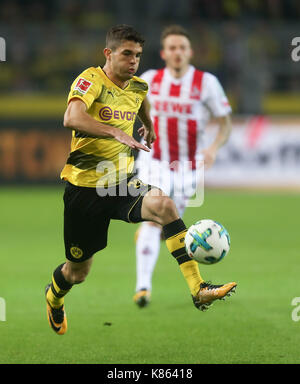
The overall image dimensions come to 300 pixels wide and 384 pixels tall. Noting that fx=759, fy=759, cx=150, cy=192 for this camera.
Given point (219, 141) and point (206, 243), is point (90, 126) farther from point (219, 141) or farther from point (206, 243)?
point (219, 141)

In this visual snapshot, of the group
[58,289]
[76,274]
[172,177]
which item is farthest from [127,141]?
[172,177]

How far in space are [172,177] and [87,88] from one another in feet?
7.89

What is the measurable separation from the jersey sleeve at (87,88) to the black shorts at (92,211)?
2.20 feet

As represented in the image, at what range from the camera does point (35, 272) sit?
8.31 meters

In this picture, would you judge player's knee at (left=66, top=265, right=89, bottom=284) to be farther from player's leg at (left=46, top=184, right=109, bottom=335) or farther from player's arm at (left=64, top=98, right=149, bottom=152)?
player's arm at (left=64, top=98, right=149, bottom=152)

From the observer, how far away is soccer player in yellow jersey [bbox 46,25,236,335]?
4.88 meters

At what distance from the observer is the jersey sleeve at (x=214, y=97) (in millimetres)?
7285

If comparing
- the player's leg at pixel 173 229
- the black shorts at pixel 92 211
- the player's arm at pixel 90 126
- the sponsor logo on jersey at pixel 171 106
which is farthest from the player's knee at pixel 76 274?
the sponsor logo on jersey at pixel 171 106

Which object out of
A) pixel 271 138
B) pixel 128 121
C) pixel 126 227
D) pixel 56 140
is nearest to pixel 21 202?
pixel 56 140

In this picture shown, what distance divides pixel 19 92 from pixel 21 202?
13.3 ft

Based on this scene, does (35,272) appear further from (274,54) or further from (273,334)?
(274,54)

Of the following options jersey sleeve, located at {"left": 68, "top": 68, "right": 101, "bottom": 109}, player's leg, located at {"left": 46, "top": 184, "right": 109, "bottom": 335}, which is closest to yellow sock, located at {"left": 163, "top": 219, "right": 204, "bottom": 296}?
player's leg, located at {"left": 46, "top": 184, "right": 109, "bottom": 335}

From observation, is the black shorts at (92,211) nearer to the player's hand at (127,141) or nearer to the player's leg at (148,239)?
the player's hand at (127,141)

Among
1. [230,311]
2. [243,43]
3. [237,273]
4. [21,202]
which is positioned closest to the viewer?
[230,311]
